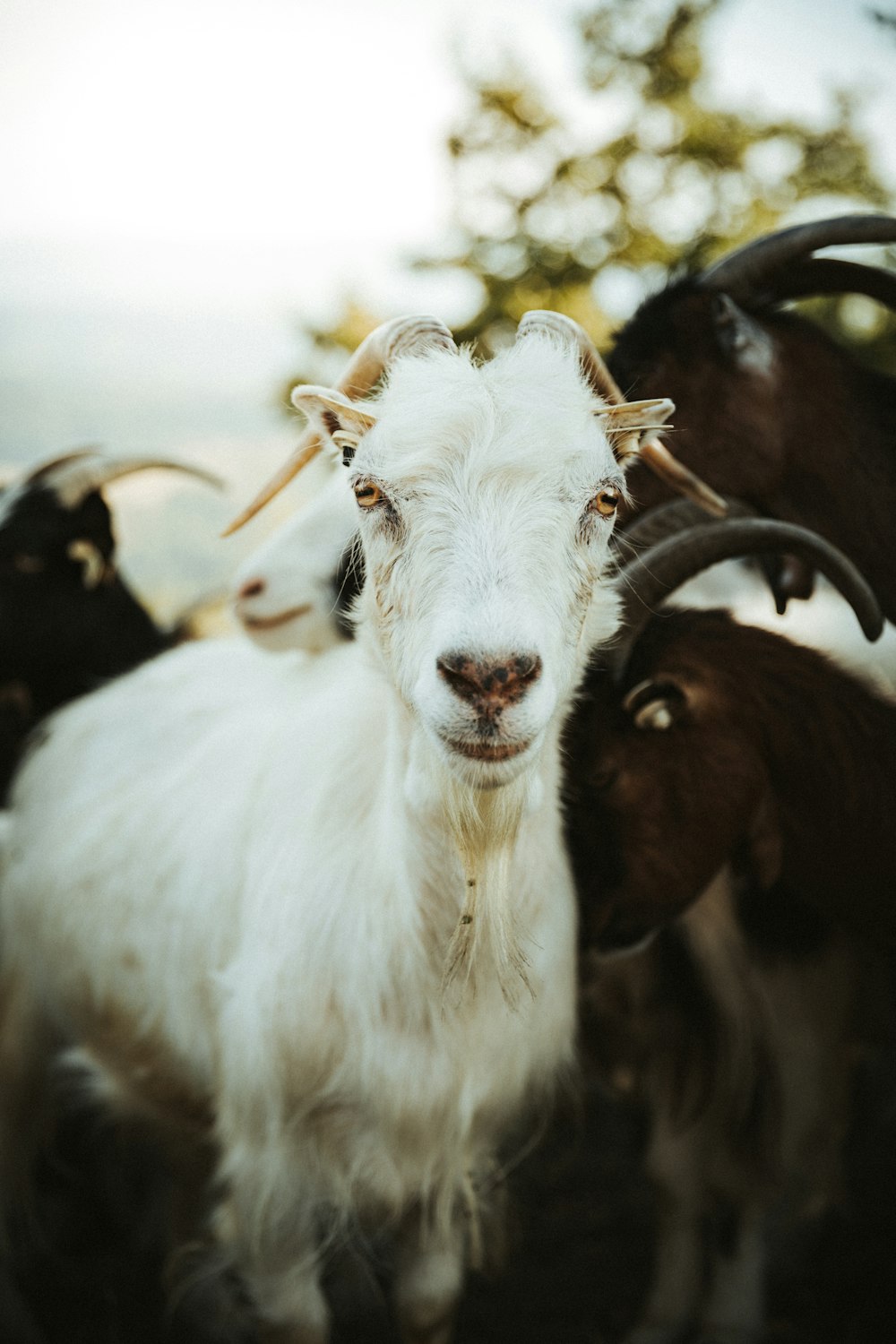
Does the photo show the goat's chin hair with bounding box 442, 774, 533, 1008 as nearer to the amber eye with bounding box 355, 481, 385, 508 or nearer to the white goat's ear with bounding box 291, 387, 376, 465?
the amber eye with bounding box 355, 481, 385, 508

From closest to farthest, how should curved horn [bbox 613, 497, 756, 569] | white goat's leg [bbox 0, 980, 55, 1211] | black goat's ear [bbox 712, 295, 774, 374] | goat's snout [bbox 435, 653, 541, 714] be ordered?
goat's snout [bbox 435, 653, 541, 714] < curved horn [bbox 613, 497, 756, 569] < black goat's ear [bbox 712, 295, 774, 374] < white goat's leg [bbox 0, 980, 55, 1211]

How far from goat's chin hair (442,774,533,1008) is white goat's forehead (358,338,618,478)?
546mm

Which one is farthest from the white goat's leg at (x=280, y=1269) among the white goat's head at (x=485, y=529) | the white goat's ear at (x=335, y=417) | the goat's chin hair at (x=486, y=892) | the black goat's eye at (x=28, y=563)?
the black goat's eye at (x=28, y=563)

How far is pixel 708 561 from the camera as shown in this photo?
2.35 meters

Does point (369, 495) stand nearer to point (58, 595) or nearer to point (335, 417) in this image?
point (335, 417)

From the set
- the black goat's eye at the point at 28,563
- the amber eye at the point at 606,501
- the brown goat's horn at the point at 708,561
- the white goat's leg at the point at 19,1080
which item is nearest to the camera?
the amber eye at the point at 606,501

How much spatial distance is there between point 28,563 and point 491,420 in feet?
7.57

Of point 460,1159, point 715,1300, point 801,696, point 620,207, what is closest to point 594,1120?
point 715,1300

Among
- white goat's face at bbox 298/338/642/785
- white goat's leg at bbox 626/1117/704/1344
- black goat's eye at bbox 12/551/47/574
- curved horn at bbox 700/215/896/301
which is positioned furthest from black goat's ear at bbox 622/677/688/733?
black goat's eye at bbox 12/551/47/574

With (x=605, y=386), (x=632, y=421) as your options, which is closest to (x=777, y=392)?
(x=605, y=386)

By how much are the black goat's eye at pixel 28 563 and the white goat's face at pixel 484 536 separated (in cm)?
189

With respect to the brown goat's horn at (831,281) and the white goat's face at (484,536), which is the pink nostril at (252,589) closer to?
the white goat's face at (484,536)

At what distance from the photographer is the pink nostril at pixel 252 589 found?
2.64 meters

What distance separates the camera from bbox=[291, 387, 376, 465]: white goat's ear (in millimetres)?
1852
